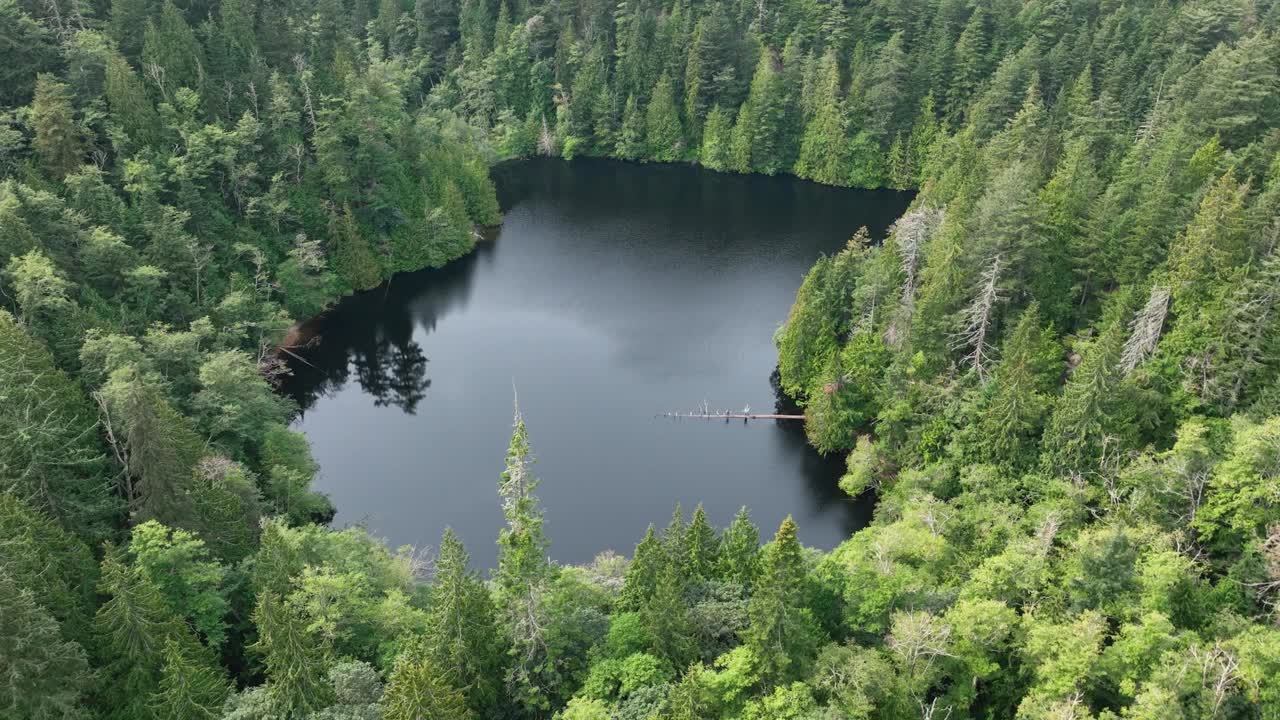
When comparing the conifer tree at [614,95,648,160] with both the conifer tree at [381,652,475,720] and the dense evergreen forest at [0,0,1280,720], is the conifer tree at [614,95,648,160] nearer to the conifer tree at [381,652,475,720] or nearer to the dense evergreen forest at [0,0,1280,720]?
the dense evergreen forest at [0,0,1280,720]

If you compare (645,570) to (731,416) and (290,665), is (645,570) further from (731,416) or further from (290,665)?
(731,416)

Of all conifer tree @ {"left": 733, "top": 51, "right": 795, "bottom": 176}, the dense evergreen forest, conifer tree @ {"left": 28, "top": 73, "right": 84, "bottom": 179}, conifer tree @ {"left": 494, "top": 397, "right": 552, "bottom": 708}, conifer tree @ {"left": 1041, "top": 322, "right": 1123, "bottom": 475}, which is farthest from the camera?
conifer tree @ {"left": 733, "top": 51, "right": 795, "bottom": 176}

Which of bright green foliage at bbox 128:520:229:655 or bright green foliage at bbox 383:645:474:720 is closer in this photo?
bright green foliage at bbox 383:645:474:720

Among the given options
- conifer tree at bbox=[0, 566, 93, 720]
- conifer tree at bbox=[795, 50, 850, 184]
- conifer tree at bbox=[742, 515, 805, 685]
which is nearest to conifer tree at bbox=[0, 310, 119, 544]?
conifer tree at bbox=[0, 566, 93, 720]

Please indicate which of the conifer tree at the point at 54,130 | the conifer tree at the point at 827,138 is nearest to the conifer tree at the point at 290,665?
the conifer tree at the point at 54,130

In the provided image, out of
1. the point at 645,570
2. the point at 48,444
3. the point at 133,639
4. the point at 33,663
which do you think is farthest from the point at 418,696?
the point at 48,444

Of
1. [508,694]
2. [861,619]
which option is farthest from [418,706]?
[861,619]

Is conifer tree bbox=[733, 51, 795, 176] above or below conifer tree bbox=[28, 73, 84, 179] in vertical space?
below

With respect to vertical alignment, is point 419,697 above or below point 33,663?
above

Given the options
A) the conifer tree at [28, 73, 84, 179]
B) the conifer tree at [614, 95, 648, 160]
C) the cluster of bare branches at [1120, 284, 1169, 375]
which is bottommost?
the cluster of bare branches at [1120, 284, 1169, 375]
